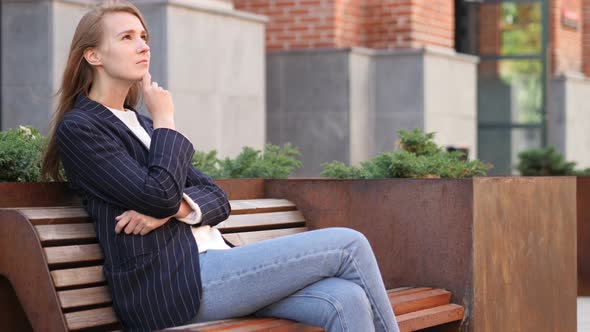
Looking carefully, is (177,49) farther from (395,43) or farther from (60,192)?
(60,192)

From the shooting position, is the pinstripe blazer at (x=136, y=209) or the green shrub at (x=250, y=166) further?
the green shrub at (x=250, y=166)

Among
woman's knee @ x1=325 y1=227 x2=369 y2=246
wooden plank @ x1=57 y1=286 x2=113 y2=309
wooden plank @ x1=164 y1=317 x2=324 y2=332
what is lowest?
wooden plank @ x1=164 y1=317 x2=324 y2=332

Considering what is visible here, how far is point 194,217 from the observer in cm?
389

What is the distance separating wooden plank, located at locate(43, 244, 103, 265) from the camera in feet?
12.1

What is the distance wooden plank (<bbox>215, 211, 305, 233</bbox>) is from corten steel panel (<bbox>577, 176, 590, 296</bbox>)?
129 inches

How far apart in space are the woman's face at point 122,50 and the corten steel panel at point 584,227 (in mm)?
4571

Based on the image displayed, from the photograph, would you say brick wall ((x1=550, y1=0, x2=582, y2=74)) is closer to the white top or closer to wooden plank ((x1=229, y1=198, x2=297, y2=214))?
wooden plank ((x1=229, y1=198, x2=297, y2=214))

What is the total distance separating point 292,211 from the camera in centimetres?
509

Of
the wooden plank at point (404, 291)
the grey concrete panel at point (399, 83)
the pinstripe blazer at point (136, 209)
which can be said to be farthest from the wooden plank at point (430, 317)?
the grey concrete panel at point (399, 83)

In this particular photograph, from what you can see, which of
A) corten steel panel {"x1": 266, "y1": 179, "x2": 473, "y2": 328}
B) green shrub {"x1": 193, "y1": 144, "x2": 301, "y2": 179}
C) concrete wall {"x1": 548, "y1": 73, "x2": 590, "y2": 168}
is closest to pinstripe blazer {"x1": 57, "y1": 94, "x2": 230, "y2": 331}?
corten steel panel {"x1": 266, "y1": 179, "x2": 473, "y2": 328}

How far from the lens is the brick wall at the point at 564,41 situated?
16.5m

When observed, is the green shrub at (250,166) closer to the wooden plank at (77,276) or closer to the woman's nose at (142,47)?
the woman's nose at (142,47)

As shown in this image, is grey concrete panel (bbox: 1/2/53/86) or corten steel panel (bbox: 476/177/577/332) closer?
corten steel panel (bbox: 476/177/577/332)

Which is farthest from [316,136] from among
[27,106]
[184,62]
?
[27,106]
